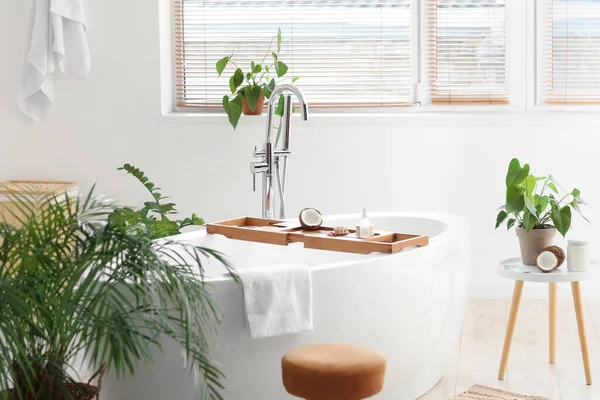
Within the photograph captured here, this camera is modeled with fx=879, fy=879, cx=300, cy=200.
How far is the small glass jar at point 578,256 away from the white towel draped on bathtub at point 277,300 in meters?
1.15

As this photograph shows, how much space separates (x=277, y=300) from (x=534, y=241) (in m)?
1.24

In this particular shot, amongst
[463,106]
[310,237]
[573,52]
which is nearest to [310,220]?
[310,237]

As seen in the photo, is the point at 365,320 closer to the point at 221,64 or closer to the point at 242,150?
the point at 242,150

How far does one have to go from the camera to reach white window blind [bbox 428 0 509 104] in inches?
190

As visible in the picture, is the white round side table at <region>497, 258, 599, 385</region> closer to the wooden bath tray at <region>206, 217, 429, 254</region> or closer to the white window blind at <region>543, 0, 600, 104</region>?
the wooden bath tray at <region>206, 217, 429, 254</region>

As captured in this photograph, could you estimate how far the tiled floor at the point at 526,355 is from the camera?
3.39 metres

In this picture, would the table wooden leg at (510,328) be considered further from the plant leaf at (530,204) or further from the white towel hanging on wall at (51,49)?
the white towel hanging on wall at (51,49)

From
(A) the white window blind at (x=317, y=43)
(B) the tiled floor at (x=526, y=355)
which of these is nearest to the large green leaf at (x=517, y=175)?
(B) the tiled floor at (x=526, y=355)

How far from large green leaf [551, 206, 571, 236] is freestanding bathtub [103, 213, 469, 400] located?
14.4 inches

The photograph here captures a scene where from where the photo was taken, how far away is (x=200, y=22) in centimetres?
501

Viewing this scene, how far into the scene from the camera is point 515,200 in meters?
3.44

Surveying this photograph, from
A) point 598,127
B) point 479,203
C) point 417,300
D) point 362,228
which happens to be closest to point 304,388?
point 417,300

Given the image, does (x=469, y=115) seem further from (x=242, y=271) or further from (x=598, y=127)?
(x=242, y=271)

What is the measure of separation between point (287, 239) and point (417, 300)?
0.62m
